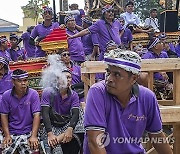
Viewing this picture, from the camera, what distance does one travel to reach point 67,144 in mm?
5102

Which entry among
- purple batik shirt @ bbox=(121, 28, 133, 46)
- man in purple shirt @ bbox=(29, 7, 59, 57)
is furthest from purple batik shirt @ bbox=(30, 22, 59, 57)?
purple batik shirt @ bbox=(121, 28, 133, 46)

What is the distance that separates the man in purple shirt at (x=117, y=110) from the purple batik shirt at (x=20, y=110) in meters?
2.37

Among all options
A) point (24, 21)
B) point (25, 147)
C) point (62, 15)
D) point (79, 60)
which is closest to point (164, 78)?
point (79, 60)

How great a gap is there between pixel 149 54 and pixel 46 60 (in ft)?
6.37

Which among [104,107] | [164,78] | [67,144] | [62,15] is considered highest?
[62,15]

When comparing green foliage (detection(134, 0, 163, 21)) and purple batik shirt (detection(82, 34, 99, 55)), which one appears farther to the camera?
green foliage (detection(134, 0, 163, 21))

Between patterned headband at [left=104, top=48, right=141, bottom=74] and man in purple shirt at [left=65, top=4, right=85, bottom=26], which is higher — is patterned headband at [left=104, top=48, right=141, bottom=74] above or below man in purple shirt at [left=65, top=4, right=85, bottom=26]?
below

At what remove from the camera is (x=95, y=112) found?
108 inches

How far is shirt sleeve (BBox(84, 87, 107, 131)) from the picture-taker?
8.96 ft

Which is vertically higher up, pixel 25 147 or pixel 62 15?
pixel 62 15

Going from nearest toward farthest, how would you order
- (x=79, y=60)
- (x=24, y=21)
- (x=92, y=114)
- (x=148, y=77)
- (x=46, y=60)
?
1. (x=92, y=114)
2. (x=148, y=77)
3. (x=46, y=60)
4. (x=79, y=60)
5. (x=24, y=21)

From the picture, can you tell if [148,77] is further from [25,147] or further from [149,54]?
[149,54]

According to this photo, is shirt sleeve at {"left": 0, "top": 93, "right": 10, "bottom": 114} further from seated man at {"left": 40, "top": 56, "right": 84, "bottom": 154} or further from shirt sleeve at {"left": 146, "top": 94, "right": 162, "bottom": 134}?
shirt sleeve at {"left": 146, "top": 94, "right": 162, "bottom": 134}

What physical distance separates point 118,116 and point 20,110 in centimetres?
262
